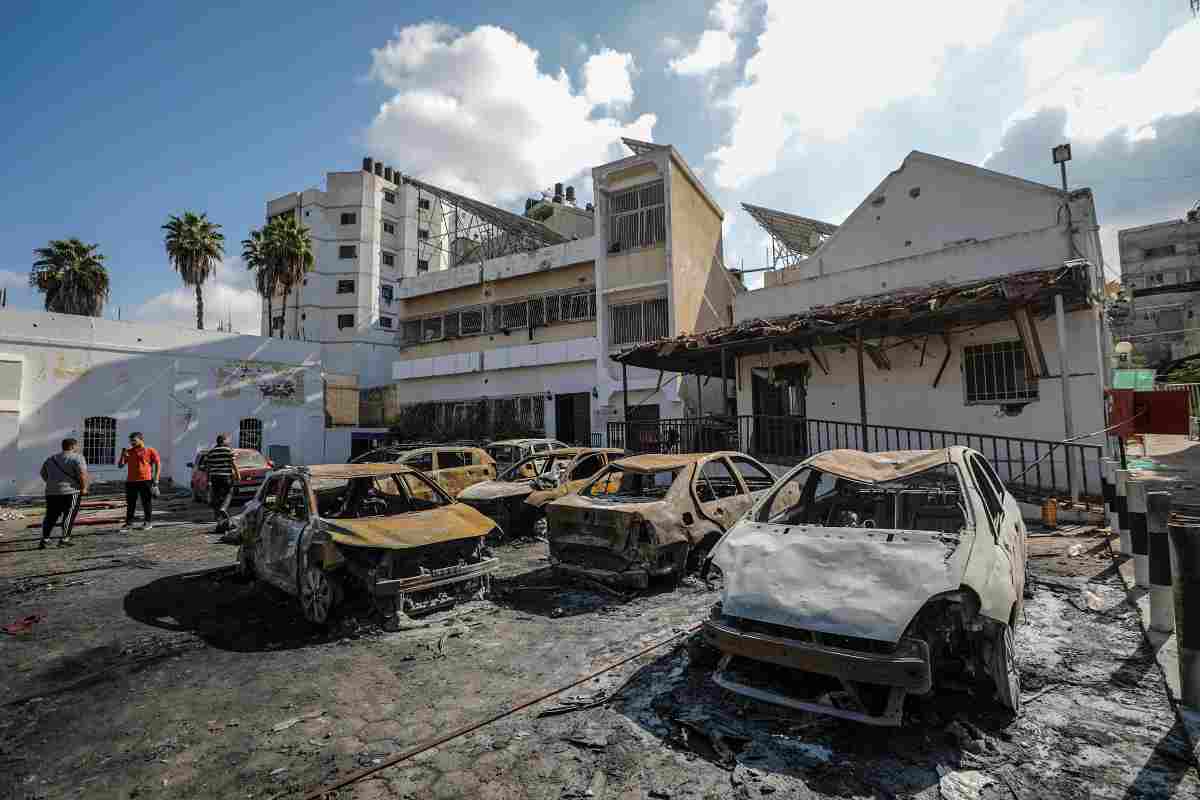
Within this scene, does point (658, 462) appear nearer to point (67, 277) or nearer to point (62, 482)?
point (62, 482)

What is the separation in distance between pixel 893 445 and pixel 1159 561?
8.22 meters

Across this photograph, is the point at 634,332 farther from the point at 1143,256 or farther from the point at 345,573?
the point at 1143,256

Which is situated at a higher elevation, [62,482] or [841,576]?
[62,482]

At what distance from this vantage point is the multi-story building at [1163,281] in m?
40.3

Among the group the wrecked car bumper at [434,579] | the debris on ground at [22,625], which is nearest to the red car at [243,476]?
the debris on ground at [22,625]

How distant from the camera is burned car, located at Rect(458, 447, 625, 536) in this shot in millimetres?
9281

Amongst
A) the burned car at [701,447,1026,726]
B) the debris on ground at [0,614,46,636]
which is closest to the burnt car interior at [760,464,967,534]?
the burned car at [701,447,1026,726]

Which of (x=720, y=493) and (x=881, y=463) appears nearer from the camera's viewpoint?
(x=881, y=463)

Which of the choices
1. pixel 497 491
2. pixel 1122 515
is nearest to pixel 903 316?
pixel 1122 515

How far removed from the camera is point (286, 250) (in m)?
33.3

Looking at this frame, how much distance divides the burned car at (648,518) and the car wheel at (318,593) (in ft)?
7.54

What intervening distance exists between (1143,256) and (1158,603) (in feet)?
189

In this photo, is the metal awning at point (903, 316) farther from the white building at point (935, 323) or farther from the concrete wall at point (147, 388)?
the concrete wall at point (147, 388)

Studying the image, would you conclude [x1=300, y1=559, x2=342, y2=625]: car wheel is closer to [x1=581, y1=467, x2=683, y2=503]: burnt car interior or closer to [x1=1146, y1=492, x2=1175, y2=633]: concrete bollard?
[x1=581, y1=467, x2=683, y2=503]: burnt car interior
